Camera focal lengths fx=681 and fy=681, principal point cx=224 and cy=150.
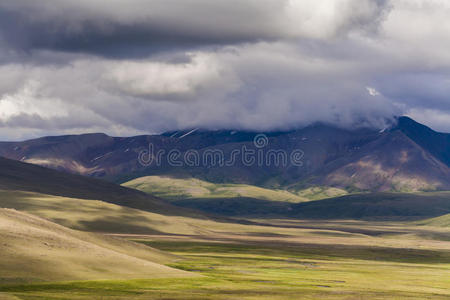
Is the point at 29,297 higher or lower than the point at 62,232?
lower

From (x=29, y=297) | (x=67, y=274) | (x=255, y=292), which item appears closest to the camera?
(x=29, y=297)

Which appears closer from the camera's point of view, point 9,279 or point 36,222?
point 9,279

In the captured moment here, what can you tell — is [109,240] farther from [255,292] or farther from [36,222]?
[255,292]

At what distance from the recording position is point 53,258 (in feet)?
439

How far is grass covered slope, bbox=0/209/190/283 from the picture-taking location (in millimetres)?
122562

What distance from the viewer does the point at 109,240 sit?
185500 mm

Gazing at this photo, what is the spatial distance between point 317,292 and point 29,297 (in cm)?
5083

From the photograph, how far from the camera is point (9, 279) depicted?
11381 cm

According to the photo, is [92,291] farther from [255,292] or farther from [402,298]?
[402,298]

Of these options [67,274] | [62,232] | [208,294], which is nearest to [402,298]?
[208,294]

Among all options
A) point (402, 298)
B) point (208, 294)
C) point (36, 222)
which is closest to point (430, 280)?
point (402, 298)

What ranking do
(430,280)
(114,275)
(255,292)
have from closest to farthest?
(255,292) → (114,275) → (430,280)

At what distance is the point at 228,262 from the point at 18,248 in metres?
74.3

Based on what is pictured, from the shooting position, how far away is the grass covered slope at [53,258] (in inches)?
4825
